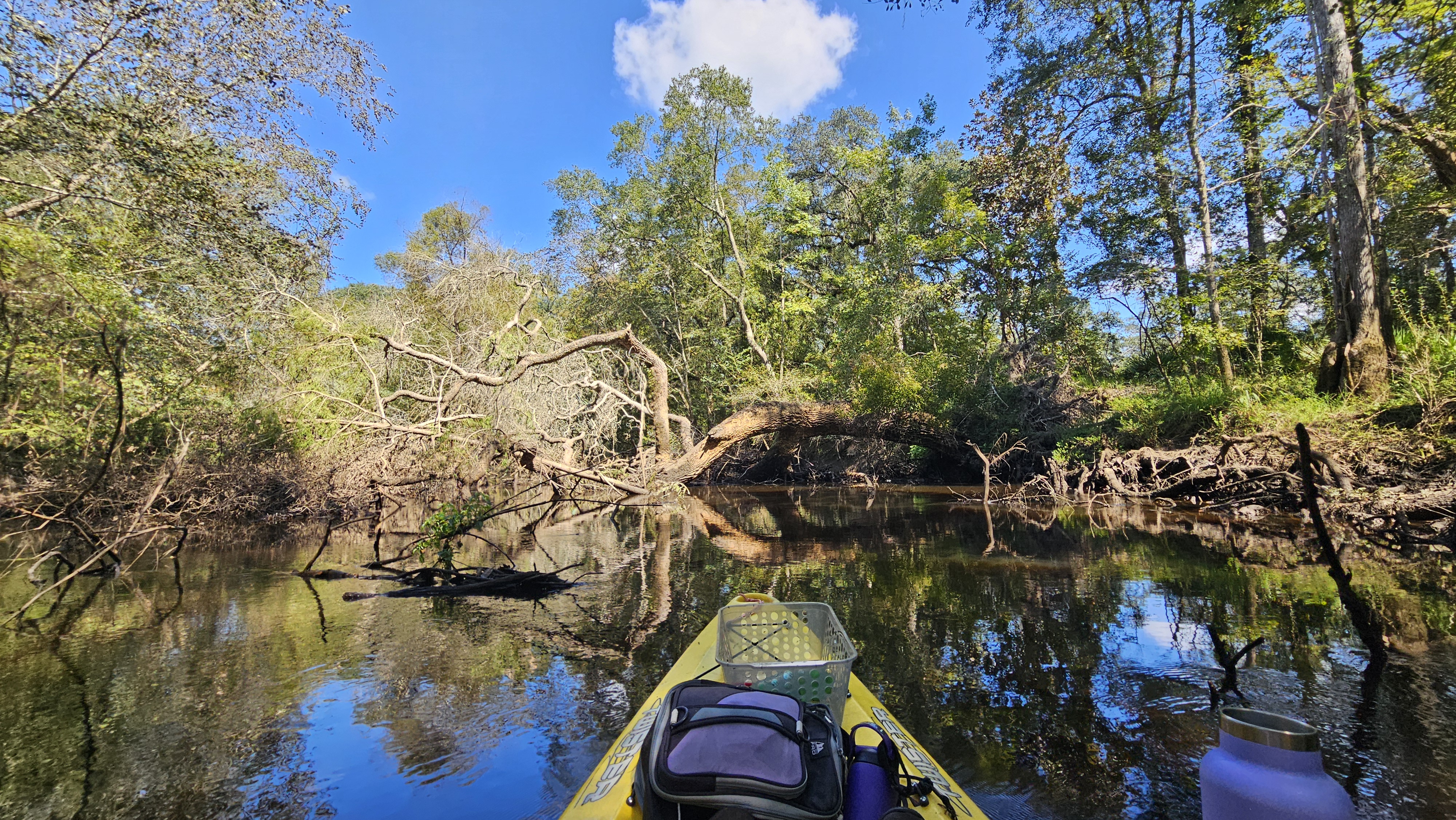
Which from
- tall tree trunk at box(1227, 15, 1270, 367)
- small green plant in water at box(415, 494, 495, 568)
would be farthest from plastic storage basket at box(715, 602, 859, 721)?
tall tree trunk at box(1227, 15, 1270, 367)

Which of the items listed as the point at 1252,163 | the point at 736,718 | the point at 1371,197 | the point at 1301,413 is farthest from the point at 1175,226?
the point at 736,718

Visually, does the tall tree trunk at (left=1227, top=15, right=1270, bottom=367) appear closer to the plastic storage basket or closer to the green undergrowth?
the green undergrowth

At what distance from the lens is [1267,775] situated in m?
1.42

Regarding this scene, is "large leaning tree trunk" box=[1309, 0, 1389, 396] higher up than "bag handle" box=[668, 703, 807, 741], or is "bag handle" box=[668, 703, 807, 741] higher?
"large leaning tree trunk" box=[1309, 0, 1389, 396]

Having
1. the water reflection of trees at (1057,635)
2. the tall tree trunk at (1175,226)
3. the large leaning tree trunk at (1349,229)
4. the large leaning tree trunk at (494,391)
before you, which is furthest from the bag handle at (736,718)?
the tall tree trunk at (1175,226)

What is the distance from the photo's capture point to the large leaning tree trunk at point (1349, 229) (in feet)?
28.5

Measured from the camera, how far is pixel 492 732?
11.3 ft

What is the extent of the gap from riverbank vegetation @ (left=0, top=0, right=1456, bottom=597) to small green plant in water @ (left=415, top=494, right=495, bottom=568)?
0.76 feet

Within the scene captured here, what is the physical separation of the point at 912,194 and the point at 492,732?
67.2 ft

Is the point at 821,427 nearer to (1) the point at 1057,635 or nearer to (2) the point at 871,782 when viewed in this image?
(1) the point at 1057,635

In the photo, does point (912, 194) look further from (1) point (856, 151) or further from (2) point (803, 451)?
(2) point (803, 451)

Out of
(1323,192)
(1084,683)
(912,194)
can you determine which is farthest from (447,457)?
(912,194)

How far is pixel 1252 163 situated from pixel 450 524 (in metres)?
16.9

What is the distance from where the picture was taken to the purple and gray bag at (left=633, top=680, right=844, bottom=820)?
175 cm
